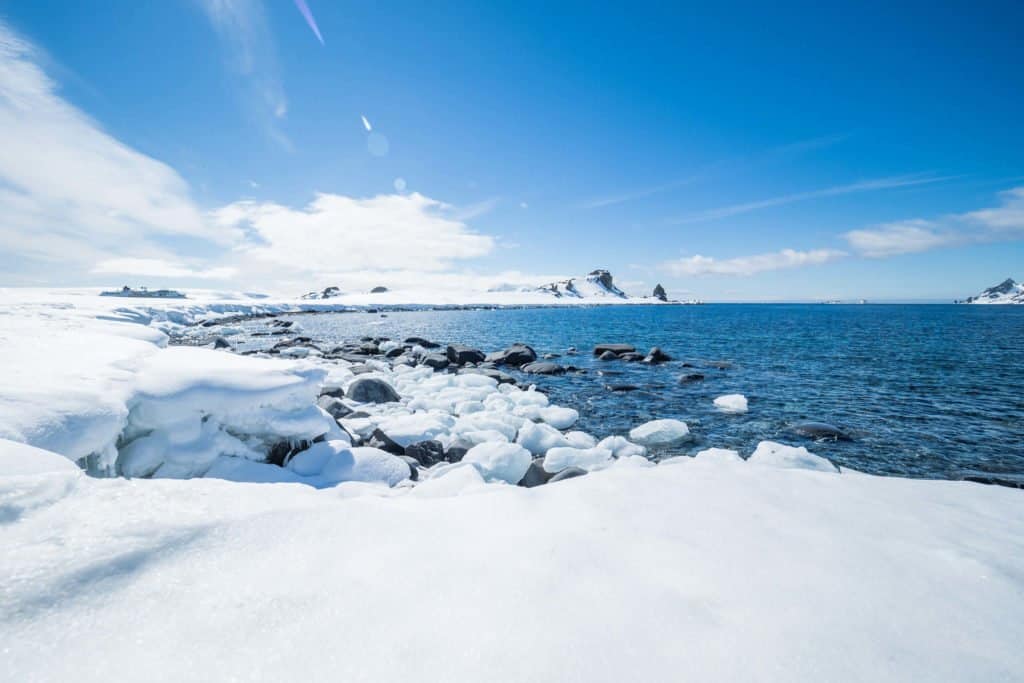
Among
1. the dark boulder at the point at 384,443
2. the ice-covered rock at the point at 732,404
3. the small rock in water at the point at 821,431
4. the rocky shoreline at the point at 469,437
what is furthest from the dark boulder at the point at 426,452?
the ice-covered rock at the point at 732,404

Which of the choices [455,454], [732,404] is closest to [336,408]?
[455,454]

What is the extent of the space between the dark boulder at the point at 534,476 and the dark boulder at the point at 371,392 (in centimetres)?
633

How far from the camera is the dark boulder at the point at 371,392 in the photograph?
11453mm

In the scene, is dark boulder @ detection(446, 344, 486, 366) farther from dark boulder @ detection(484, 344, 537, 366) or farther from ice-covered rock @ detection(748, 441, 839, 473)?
ice-covered rock @ detection(748, 441, 839, 473)

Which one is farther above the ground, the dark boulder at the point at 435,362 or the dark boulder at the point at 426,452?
the dark boulder at the point at 426,452

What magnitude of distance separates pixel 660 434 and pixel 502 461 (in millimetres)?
4617

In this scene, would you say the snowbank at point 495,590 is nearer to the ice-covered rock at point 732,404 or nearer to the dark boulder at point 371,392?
the dark boulder at point 371,392

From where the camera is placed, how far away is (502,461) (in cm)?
625

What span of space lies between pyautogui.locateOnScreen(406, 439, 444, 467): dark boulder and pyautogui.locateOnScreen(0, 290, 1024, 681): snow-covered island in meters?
3.04

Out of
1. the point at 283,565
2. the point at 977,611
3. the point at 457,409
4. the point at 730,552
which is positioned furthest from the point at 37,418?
the point at 457,409

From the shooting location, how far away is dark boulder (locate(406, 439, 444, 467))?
712cm

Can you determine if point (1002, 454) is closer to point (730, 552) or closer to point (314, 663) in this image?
point (730, 552)


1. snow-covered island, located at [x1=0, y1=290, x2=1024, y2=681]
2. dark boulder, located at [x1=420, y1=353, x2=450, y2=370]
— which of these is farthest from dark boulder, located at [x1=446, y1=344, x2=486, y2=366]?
snow-covered island, located at [x1=0, y1=290, x2=1024, y2=681]

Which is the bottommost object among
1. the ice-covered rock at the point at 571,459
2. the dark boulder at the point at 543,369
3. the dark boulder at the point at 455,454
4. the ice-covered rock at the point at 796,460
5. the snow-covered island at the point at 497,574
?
the dark boulder at the point at 543,369
